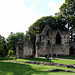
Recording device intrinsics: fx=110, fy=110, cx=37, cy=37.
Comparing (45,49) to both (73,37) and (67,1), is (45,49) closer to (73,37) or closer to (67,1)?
(73,37)

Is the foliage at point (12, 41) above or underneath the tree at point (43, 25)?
underneath

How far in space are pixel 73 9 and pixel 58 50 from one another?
48.8 ft

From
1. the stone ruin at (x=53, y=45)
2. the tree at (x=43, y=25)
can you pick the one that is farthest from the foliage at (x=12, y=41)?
the stone ruin at (x=53, y=45)

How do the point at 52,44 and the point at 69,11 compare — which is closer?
the point at 52,44

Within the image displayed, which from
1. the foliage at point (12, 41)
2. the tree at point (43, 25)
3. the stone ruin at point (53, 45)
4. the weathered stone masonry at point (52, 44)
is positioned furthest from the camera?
the foliage at point (12, 41)

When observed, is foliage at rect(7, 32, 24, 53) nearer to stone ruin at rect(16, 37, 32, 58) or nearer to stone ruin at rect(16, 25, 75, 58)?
stone ruin at rect(16, 25, 75, 58)

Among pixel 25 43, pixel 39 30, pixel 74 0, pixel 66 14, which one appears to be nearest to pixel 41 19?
pixel 39 30

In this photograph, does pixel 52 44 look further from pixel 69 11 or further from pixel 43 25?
pixel 43 25

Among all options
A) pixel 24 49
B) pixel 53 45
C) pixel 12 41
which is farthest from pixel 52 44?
pixel 12 41

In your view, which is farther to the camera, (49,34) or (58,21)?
(58,21)

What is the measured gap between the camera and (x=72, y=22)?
37500 mm

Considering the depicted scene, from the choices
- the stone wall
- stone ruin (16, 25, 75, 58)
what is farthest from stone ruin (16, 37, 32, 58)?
the stone wall

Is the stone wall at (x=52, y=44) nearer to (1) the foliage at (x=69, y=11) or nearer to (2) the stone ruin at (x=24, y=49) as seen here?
(1) the foliage at (x=69, y=11)

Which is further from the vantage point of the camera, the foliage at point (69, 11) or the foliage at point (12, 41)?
the foliage at point (12, 41)
